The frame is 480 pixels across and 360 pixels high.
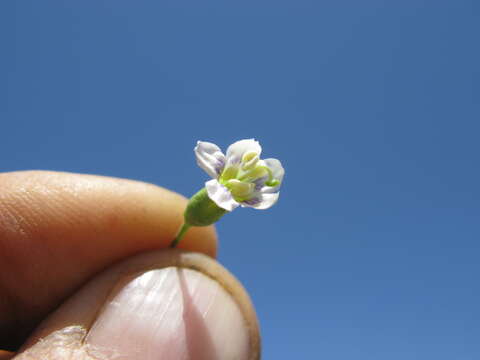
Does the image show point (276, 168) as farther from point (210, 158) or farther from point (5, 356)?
point (5, 356)

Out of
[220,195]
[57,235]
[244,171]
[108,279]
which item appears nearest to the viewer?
[220,195]

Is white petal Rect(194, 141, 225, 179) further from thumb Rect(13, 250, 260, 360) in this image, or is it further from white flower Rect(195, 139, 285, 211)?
thumb Rect(13, 250, 260, 360)

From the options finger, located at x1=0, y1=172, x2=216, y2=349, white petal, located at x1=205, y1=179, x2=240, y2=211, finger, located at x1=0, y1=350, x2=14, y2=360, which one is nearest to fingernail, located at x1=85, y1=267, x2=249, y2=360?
finger, located at x1=0, y1=172, x2=216, y2=349

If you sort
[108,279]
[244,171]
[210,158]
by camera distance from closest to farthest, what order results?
[210,158]
[244,171]
[108,279]

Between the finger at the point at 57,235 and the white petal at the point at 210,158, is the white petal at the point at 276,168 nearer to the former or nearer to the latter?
the white petal at the point at 210,158

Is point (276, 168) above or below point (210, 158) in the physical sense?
above

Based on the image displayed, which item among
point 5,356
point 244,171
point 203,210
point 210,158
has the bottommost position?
point 5,356

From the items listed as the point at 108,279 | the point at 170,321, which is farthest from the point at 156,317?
the point at 108,279
